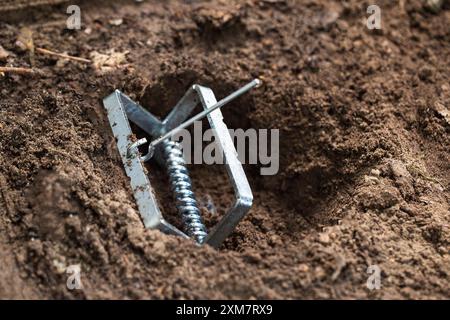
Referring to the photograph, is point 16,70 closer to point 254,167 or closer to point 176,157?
point 176,157

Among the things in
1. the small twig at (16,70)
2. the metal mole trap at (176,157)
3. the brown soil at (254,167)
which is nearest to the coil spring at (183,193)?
the metal mole trap at (176,157)

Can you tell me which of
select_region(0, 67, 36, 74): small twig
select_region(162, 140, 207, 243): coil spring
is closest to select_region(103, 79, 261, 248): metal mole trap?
select_region(162, 140, 207, 243): coil spring

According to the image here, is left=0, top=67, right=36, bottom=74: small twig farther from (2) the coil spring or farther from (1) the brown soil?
(2) the coil spring

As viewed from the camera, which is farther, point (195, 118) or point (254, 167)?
point (254, 167)

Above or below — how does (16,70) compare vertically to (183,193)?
above

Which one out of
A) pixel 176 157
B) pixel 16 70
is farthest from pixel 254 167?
pixel 16 70
